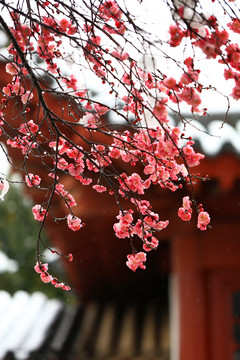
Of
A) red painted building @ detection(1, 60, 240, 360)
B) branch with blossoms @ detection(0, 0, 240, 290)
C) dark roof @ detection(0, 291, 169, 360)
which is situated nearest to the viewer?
branch with blossoms @ detection(0, 0, 240, 290)

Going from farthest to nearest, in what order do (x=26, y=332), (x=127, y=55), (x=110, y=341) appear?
(x=26, y=332)
(x=110, y=341)
(x=127, y=55)

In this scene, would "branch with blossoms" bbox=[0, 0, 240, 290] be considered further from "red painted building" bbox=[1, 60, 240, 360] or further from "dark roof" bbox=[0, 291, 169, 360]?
"dark roof" bbox=[0, 291, 169, 360]

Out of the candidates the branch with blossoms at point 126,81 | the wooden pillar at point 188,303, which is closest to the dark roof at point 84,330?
the wooden pillar at point 188,303

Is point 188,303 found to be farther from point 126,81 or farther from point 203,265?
point 126,81

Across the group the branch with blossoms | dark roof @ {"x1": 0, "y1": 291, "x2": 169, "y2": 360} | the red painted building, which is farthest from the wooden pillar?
the branch with blossoms

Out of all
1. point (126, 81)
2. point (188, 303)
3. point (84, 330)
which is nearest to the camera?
point (126, 81)

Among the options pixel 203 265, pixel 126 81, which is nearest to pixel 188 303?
pixel 203 265

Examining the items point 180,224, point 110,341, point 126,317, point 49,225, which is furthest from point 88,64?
point 126,317

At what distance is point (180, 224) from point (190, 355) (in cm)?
83

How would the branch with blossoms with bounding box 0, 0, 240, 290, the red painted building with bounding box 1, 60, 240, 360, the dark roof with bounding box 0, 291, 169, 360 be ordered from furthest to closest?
the dark roof with bounding box 0, 291, 169, 360 < the red painted building with bounding box 1, 60, 240, 360 < the branch with blossoms with bounding box 0, 0, 240, 290

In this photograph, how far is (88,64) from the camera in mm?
1666

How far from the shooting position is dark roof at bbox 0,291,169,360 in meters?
5.05

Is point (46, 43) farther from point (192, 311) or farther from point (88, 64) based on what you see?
point (192, 311)

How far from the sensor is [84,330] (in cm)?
601
